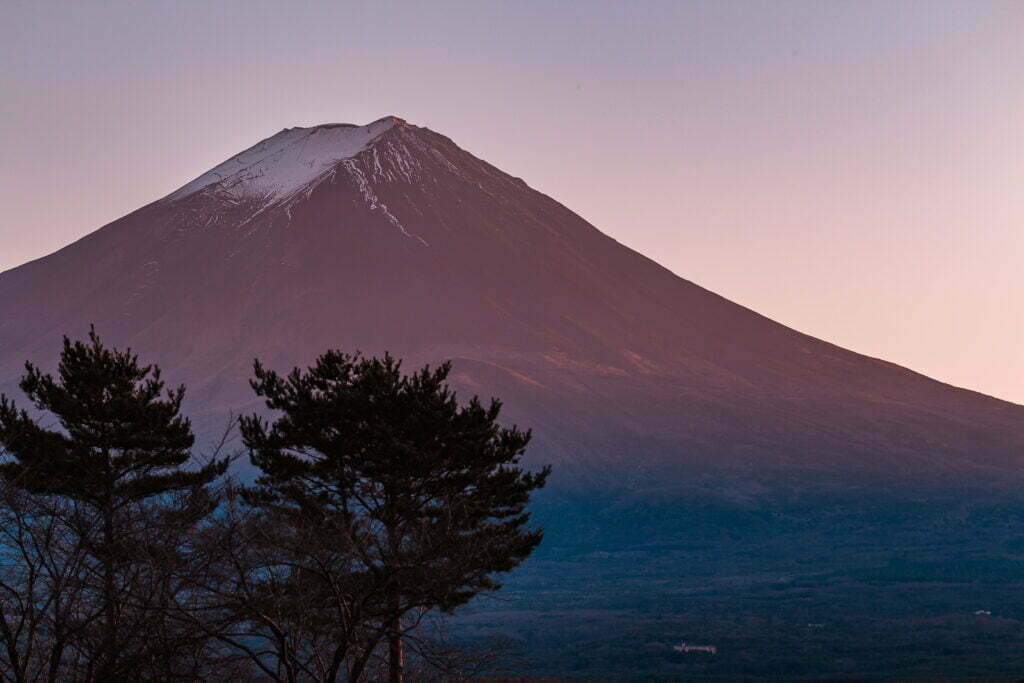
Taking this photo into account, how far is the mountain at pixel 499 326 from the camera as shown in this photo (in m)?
151

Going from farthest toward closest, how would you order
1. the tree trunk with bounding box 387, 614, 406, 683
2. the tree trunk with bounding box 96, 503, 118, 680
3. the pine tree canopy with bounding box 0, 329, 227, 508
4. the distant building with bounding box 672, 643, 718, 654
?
1. the distant building with bounding box 672, 643, 718, 654
2. the pine tree canopy with bounding box 0, 329, 227, 508
3. the tree trunk with bounding box 387, 614, 406, 683
4. the tree trunk with bounding box 96, 503, 118, 680

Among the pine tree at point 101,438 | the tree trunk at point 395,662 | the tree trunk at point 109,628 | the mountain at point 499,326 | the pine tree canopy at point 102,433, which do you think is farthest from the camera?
the mountain at point 499,326

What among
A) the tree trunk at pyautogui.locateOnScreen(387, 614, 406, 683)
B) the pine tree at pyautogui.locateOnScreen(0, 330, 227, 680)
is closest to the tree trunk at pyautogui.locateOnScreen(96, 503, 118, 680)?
the tree trunk at pyautogui.locateOnScreen(387, 614, 406, 683)

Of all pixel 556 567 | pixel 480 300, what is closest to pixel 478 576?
pixel 556 567

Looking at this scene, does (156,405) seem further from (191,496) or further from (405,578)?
(405,578)

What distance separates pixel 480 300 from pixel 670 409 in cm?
2872

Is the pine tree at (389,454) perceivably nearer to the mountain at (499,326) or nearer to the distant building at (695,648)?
the distant building at (695,648)

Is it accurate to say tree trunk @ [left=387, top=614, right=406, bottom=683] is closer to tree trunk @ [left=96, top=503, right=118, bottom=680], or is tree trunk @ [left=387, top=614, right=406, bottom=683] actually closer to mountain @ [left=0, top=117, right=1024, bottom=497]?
tree trunk @ [left=96, top=503, right=118, bottom=680]

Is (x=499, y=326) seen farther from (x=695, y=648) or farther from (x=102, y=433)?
(x=102, y=433)

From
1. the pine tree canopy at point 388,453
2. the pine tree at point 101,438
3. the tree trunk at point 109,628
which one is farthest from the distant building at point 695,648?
the tree trunk at point 109,628

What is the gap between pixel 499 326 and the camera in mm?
168000

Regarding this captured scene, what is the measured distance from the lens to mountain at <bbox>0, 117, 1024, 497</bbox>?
5960 inches

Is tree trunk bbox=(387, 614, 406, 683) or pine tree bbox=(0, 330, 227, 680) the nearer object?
tree trunk bbox=(387, 614, 406, 683)

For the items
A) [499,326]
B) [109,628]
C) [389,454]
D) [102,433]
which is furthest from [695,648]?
[499,326]
